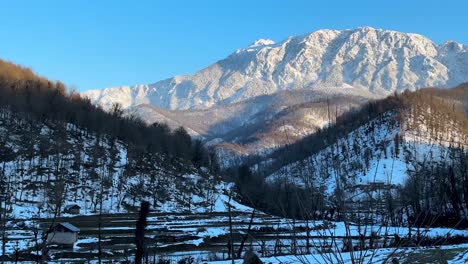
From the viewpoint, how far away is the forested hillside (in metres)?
82.3

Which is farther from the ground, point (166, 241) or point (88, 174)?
point (88, 174)

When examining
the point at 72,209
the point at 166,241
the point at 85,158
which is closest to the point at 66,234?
the point at 166,241

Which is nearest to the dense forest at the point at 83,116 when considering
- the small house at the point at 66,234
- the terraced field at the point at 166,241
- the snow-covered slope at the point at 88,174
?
the snow-covered slope at the point at 88,174

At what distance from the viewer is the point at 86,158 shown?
4080 inches

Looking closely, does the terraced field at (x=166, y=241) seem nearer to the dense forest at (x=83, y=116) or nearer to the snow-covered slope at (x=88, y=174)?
the snow-covered slope at (x=88, y=174)

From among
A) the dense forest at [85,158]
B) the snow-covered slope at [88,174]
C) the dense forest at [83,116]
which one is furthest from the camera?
the dense forest at [83,116]

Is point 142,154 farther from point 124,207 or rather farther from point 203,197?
point 124,207

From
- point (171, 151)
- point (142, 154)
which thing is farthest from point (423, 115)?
point (142, 154)

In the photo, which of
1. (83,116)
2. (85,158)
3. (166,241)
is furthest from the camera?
(83,116)

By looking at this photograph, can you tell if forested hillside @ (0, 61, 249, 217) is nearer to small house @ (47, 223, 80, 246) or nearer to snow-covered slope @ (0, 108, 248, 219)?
snow-covered slope @ (0, 108, 248, 219)

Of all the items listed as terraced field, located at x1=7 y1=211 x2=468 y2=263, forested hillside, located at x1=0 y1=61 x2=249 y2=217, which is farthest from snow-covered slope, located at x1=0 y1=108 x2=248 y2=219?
terraced field, located at x1=7 y1=211 x2=468 y2=263

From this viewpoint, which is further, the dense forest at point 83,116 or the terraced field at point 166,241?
the dense forest at point 83,116

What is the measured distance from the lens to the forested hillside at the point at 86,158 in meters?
82.3

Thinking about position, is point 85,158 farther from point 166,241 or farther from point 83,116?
point 166,241
